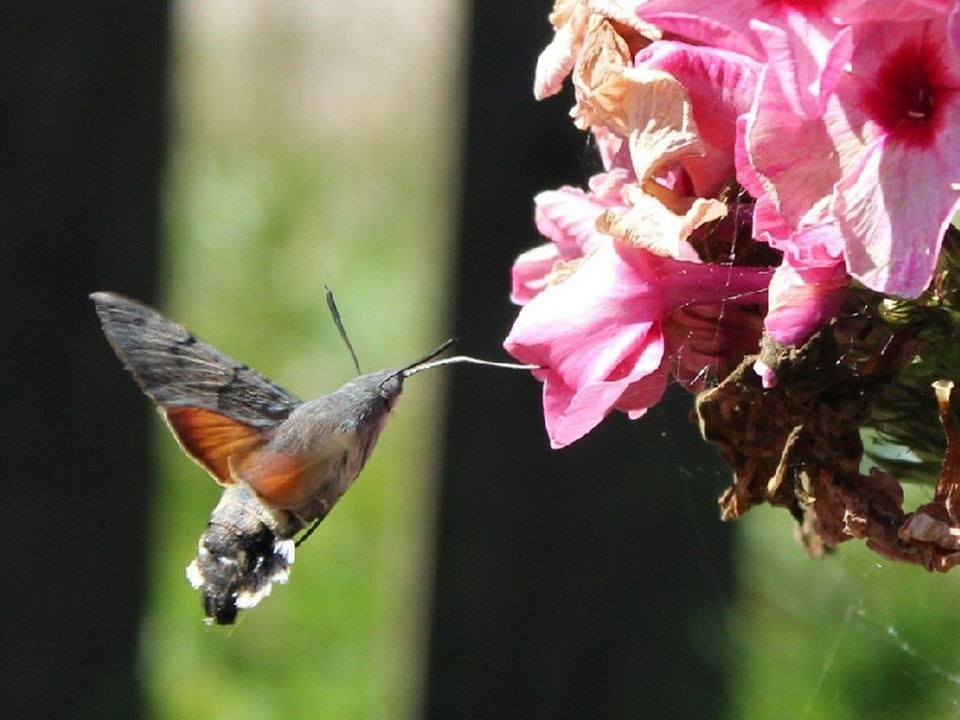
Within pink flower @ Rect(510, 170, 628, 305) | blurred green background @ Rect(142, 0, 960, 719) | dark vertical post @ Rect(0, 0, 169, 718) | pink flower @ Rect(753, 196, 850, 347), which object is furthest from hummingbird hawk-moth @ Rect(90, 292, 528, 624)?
dark vertical post @ Rect(0, 0, 169, 718)

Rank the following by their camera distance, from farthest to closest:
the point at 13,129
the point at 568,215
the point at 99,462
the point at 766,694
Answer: the point at 766,694, the point at 99,462, the point at 13,129, the point at 568,215

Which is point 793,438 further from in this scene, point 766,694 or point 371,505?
point 371,505

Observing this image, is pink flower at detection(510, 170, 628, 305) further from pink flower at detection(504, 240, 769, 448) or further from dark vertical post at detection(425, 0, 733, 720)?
dark vertical post at detection(425, 0, 733, 720)

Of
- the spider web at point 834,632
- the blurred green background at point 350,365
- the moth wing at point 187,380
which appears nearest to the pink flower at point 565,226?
the moth wing at point 187,380

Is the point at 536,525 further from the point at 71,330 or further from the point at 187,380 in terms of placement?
the point at 187,380

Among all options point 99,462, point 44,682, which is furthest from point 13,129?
point 44,682

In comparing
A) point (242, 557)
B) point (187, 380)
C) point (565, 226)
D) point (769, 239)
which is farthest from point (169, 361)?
point (769, 239)
